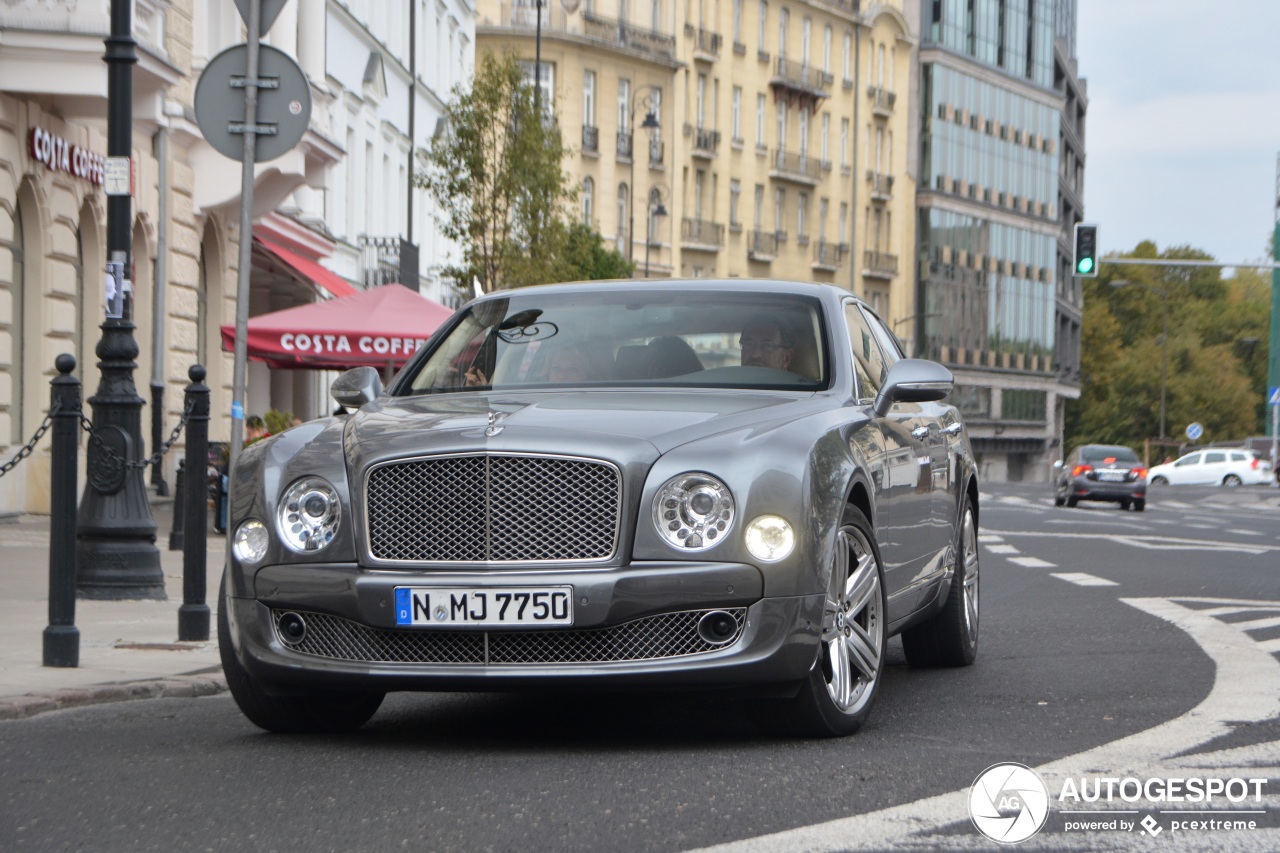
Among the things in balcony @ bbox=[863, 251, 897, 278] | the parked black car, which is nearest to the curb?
the parked black car

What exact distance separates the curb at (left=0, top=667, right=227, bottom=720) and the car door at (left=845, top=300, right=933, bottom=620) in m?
2.80

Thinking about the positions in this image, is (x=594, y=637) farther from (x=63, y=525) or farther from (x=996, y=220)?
(x=996, y=220)

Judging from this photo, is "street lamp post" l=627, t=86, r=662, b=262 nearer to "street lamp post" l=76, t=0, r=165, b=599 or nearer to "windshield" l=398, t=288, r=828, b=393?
"street lamp post" l=76, t=0, r=165, b=599

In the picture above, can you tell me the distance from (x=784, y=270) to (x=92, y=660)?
83.6 meters

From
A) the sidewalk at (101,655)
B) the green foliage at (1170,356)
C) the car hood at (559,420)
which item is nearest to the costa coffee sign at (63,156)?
the sidewalk at (101,655)

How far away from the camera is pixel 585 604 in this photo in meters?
6.26

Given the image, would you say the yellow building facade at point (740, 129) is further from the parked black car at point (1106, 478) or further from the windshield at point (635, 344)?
the windshield at point (635, 344)

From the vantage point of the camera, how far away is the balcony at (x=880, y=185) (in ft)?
325

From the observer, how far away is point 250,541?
670cm

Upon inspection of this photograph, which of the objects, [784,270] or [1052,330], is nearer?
[784,270]

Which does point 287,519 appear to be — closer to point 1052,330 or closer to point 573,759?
point 573,759

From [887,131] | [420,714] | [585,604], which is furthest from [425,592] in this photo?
[887,131]

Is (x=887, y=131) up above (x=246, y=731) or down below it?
above

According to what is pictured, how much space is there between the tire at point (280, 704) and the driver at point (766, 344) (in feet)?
6.13
